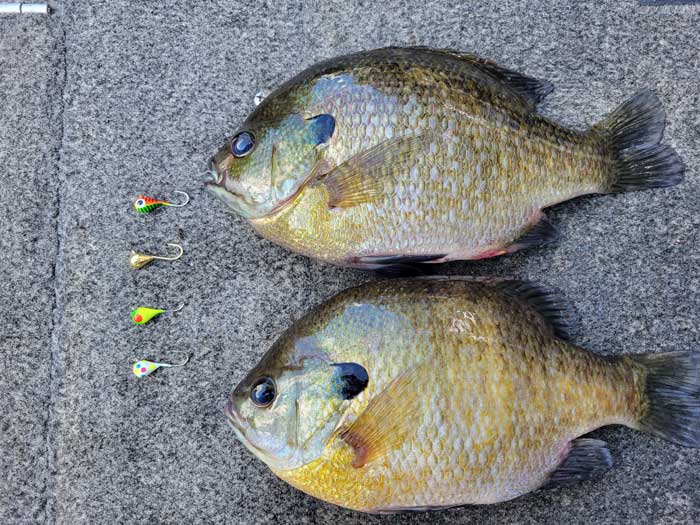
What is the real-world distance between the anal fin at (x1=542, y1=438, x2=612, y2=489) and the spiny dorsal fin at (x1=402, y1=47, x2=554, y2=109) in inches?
25.8

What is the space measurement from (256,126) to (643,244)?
2.79 feet

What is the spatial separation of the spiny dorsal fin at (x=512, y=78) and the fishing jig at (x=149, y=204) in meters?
0.61

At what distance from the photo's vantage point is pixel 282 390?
41.3 inches

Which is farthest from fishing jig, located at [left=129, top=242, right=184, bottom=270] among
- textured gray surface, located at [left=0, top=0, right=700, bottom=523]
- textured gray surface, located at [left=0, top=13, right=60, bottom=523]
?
textured gray surface, located at [left=0, top=13, right=60, bottom=523]

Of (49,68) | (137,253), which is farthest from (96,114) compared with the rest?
(137,253)

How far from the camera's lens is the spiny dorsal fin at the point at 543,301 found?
1.15 m

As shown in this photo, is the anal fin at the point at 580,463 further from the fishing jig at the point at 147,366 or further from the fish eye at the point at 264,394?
the fishing jig at the point at 147,366

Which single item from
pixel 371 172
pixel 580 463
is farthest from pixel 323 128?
pixel 580 463

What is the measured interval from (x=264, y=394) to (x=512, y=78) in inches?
30.9

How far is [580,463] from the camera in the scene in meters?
1.11

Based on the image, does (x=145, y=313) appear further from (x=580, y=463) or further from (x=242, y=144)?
(x=580, y=463)

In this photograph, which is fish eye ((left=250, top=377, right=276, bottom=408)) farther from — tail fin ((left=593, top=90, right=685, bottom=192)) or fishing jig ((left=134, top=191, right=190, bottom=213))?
tail fin ((left=593, top=90, right=685, bottom=192))

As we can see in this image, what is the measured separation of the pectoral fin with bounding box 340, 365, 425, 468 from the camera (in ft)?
3.32

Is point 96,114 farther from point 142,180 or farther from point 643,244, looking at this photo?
point 643,244
